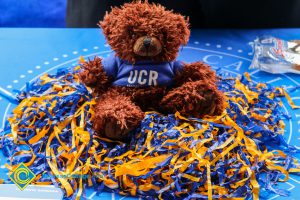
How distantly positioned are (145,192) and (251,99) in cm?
32

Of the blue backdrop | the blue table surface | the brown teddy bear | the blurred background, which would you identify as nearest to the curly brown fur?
the brown teddy bear

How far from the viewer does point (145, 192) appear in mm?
684

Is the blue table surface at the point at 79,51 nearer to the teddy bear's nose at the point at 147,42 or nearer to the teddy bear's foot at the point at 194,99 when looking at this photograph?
the teddy bear's foot at the point at 194,99

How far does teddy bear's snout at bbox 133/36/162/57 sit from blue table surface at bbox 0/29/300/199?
0.32m

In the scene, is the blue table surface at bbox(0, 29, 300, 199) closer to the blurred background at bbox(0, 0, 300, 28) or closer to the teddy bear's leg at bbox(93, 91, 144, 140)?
the blurred background at bbox(0, 0, 300, 28)

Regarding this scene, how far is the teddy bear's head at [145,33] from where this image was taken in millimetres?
733

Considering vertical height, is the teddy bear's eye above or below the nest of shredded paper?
above

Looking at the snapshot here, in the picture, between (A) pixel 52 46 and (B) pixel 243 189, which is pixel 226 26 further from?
(B) pixel 243 189

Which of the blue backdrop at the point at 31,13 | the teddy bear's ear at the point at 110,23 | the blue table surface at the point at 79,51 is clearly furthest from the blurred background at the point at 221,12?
the teddy bear's ear at the point at 110,23

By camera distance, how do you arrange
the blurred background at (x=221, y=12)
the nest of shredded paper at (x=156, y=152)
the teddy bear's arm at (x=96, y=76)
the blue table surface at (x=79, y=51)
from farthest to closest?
the blurred background at (x=221, y=12)
the blue table surface at (x=79, y=51)
the teddy bear's arm at (x=96, y=76)
the nest of shredded paper at (x=156, y=152)

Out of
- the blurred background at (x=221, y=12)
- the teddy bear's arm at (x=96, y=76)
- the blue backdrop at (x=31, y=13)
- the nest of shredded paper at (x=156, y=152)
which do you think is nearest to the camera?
the nest of shredded paper at (x=156, y=152)

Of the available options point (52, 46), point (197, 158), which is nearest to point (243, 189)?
point (197, 158)

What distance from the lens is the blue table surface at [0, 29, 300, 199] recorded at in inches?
Result: 40.4

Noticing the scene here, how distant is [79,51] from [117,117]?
17.9 inches
